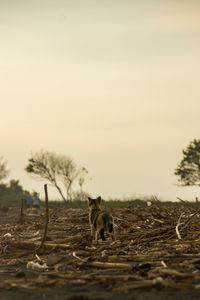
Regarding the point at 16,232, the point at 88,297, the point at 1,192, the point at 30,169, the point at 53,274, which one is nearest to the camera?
the point at 88,297

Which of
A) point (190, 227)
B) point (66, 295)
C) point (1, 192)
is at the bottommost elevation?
point (66, 295)

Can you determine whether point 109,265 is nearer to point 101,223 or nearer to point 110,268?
point 110,268

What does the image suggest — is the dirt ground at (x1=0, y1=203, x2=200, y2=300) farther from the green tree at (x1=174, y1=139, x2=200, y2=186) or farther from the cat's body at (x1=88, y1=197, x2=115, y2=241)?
the green tree at (x1=174, y1=139, x2=200, y2=186)

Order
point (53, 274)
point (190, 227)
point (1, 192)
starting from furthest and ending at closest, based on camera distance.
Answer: point (1, 192) → point (190, 227) → point (53, 274)

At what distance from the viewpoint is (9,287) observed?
708 centimetres

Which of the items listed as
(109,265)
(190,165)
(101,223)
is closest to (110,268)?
(109,265)

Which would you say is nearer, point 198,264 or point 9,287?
point 9,287

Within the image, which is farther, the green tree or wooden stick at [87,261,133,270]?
the green tree

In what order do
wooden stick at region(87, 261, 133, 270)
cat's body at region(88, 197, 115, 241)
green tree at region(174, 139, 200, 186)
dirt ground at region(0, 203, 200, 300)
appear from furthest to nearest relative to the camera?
green tree at region(174, 139, 200, 186) → cat's body at region(88, 197, 115, 241) → wooden stick at region(87, 261, 133, 270) → dirt ground at region(0, 203, 200, 300)

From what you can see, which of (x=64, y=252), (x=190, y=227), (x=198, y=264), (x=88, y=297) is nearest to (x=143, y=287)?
(x=88, y=297)

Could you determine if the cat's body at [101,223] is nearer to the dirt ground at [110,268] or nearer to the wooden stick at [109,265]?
the dirt ground at [110,268]

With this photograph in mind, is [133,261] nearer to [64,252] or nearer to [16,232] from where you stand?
[64,252]

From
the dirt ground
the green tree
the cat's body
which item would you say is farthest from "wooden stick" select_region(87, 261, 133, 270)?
the green tree

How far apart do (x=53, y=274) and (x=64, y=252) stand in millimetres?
3013
